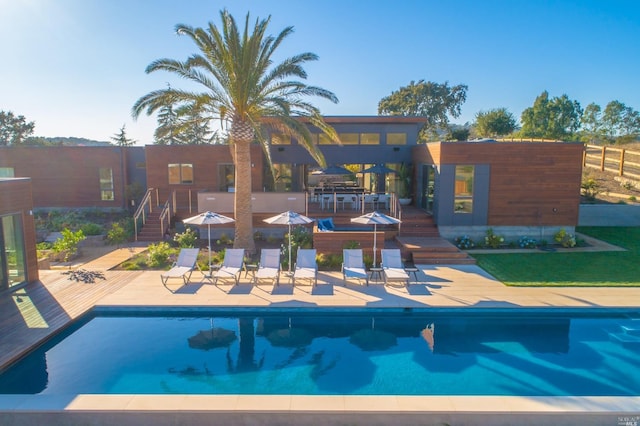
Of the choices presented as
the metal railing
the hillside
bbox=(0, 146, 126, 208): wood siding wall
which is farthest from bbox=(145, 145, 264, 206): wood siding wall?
the hillside

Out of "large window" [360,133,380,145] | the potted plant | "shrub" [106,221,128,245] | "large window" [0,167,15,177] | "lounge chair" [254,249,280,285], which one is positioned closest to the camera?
"lounge chair" [254,249,280,285]

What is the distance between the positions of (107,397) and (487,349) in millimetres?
7244

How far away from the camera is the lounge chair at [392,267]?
11.8 meters

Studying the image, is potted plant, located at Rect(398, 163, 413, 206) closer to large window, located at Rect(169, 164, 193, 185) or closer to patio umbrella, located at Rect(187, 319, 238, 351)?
large window, located at Rect(169, 164, 193, 185)

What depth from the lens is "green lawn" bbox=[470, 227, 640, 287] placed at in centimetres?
1222

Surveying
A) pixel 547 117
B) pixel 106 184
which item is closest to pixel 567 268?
pixel 106 184

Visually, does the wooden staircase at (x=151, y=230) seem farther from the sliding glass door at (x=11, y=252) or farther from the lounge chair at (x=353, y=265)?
the lounge chair at (x=353, y=265)

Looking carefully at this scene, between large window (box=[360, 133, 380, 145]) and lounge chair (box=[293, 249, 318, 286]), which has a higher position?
large window (box=[360, 133, 380, 145])

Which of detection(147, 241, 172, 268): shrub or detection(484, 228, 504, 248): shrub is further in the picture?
detection(484, 228, 504, 248): shrub

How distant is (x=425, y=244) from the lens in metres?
15.3

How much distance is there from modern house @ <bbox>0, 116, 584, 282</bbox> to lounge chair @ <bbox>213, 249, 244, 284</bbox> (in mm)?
3149

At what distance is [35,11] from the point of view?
1311 cm

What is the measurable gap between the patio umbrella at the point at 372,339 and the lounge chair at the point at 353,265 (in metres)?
2.45

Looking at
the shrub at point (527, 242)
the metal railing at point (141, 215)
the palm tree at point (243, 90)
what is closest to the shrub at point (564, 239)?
the shrub at point (527, 242)
